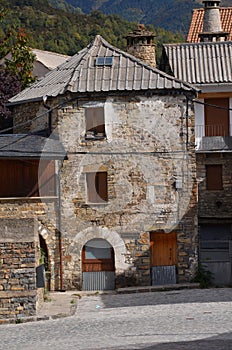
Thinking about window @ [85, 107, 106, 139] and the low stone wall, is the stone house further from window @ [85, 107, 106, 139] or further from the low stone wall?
the low stone wall

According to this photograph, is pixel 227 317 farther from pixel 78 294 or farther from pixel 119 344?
pixel 78 294

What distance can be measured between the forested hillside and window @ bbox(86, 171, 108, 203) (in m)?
40.5

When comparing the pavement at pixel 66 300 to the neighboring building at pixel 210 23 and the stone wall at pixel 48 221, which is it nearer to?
the stone wall at pixel 48 221

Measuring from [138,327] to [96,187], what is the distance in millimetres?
9597

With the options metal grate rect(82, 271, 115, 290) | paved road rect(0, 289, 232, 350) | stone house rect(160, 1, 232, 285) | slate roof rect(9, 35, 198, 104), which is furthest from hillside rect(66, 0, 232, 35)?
paved road rect(0, 289, 232, 350)

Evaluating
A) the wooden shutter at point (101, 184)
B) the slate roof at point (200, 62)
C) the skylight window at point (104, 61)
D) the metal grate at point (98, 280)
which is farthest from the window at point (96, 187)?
the slate roof at point (200, 62)

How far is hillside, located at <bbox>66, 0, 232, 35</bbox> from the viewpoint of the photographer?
→ 420ft

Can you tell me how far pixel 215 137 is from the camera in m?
35.1

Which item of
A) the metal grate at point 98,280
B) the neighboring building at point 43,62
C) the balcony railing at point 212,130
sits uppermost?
the neighboring building at point 43,62

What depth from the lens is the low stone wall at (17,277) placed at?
74.4 feet

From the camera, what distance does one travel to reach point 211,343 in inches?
666

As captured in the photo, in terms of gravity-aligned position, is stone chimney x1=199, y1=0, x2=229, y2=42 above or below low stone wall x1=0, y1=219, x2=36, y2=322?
above

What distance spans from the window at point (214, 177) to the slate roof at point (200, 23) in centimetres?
1056

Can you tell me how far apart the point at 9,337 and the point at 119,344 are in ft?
10.3
